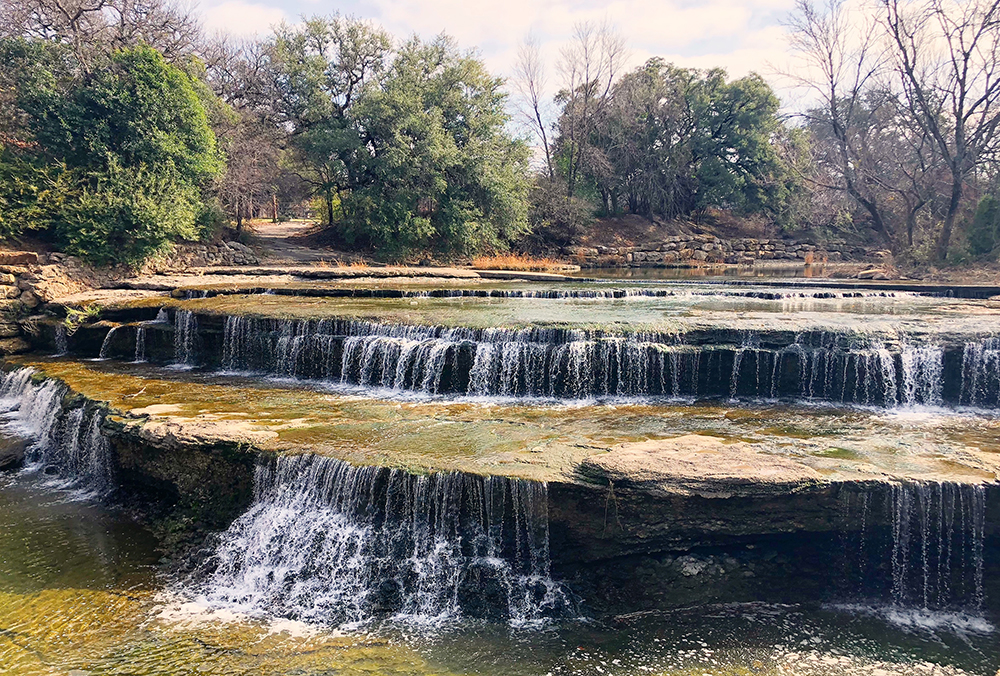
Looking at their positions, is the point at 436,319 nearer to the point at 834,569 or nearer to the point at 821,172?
the point at 834,569

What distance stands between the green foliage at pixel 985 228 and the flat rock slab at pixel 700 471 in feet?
55.4

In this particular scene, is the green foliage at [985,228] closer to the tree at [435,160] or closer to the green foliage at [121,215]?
the tree at [435,160]

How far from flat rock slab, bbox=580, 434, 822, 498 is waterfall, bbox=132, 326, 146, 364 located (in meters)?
9.36

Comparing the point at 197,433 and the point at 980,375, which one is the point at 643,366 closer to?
the point at 980,375

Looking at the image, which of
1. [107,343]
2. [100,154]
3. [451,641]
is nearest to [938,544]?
[451,641]

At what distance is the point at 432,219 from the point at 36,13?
1344 centimetres

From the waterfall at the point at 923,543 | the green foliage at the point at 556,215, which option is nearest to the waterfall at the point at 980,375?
the waterfall at the point at 923,543

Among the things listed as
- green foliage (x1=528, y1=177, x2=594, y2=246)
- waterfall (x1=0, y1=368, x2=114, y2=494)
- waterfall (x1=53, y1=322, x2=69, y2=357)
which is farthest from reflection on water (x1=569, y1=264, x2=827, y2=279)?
waterfall (x1=0, y1=368, x2=114, y2=494)

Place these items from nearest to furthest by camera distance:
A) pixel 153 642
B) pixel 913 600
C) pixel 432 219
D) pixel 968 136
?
pixel 153 642 < pixel 913 600 < pixel 968 136 < pixel 432 219

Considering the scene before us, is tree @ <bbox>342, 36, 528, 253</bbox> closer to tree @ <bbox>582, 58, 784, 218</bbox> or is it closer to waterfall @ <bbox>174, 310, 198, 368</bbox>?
tree @ <bbox>582, 58, 784, 218</bbox>

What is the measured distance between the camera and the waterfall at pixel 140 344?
37.8ft

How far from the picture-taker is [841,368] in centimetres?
868

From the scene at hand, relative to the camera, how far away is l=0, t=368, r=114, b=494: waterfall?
7.50 meters

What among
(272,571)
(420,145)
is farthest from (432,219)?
(272,571)
